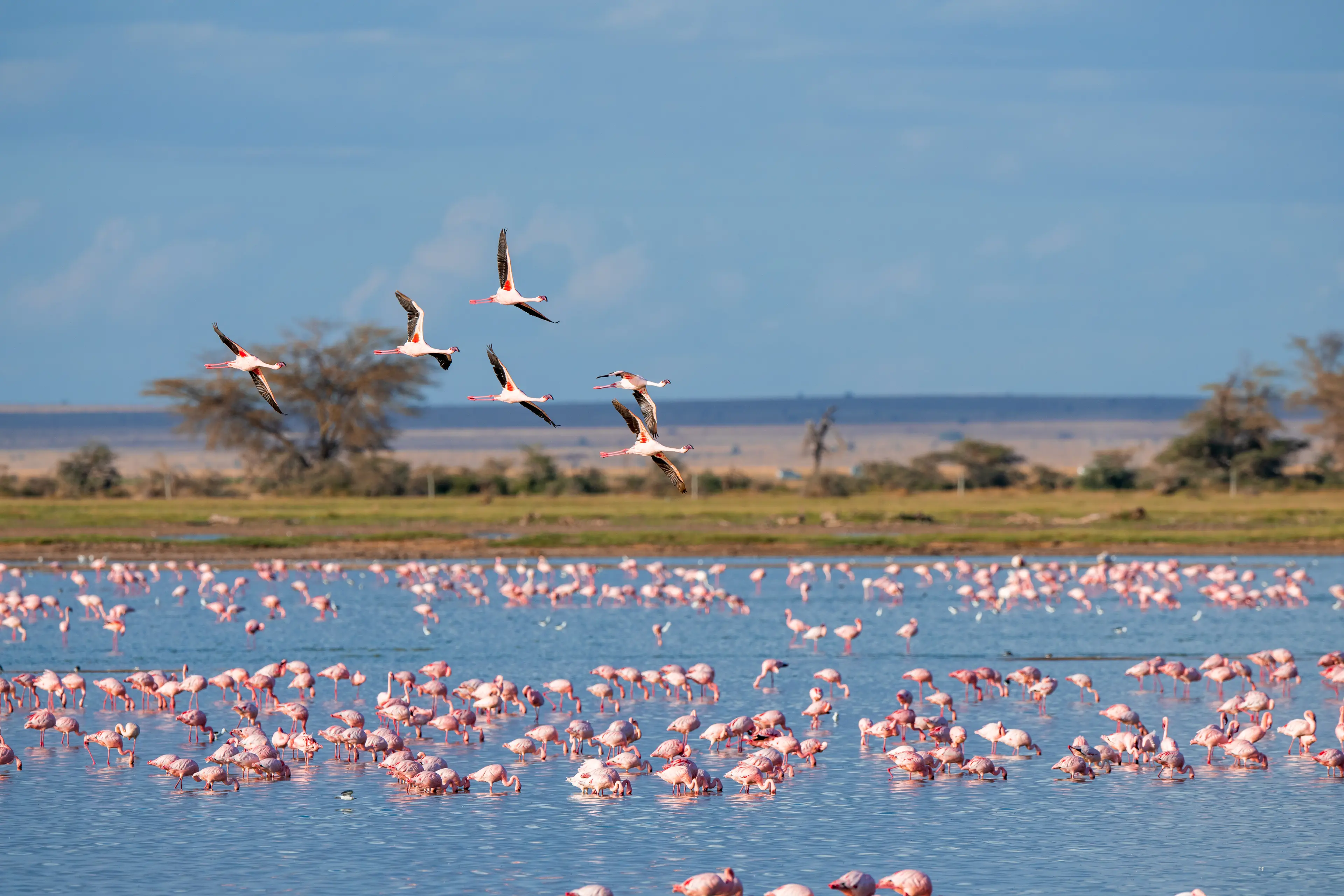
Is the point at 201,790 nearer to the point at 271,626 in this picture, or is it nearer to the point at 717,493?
the point at 271,626

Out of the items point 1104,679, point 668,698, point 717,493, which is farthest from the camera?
point 717,493

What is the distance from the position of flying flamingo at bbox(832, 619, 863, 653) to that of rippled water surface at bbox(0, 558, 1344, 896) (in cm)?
49

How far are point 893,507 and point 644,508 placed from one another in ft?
24.4

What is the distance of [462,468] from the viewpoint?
77000 millimetres

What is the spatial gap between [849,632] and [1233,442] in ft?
158

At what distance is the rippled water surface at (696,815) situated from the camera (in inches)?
512

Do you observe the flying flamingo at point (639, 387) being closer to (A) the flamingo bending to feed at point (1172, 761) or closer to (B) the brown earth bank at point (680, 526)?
(A) the flamingo bending to feed at point (1172, 761)

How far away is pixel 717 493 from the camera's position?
204ft

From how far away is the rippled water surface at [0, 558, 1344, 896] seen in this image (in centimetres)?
1299

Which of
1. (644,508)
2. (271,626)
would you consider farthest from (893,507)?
(271,626)

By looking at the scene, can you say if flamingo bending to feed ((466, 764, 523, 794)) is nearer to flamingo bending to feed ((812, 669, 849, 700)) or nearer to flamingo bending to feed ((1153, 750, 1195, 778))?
Result: flamingo bending to feed ((1153, 750, 1195, 778))

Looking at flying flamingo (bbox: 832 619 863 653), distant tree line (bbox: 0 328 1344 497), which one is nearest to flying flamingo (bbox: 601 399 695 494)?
flying flamingo (bbox: 832 619 863 653)

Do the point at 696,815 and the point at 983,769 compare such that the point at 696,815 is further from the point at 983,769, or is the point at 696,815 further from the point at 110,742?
the point at 110,742

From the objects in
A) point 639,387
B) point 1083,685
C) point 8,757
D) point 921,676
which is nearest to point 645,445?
point 639,387
